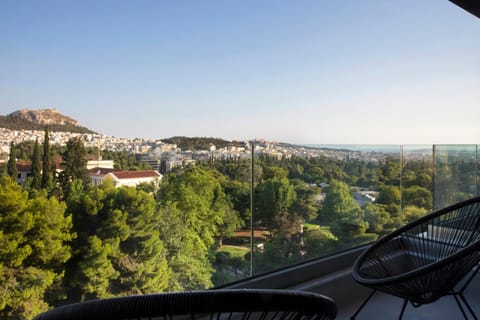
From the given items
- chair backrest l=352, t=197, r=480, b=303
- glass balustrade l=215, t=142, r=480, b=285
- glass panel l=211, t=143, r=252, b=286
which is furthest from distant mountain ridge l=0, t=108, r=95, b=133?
chair backrest l=352, t=197, r=480, b=303

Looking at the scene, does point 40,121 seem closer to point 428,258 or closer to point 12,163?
point 12,163

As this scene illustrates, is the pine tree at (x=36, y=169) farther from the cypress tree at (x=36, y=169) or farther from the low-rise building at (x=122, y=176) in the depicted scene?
the low-rise building at (x=122, y=176)

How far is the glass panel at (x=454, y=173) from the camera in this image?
401 centimetres

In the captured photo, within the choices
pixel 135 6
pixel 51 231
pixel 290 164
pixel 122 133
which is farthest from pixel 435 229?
pixel 135 6

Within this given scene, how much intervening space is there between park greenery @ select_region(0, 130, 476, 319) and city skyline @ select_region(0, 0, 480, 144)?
324 millimetres

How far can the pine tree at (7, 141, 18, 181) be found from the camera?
1673mm

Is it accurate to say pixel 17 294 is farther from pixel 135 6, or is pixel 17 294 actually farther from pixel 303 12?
pixel 303 12

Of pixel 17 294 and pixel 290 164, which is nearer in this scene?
pixel 17 294

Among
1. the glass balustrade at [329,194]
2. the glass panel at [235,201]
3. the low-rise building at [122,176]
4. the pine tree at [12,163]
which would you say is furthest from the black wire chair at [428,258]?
the pine tree at [12,163]

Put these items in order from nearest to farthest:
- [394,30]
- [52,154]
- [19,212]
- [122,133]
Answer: [19,212] < [52,154] < [122,133] < [394,30]

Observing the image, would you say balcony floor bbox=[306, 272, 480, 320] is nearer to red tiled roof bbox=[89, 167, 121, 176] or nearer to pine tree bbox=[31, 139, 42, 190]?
red tiled roof bbox=[89, 167, 121, 176]

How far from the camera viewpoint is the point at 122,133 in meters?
2.17

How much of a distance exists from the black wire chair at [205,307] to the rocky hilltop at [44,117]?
1.45 m

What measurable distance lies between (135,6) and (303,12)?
196 cm
